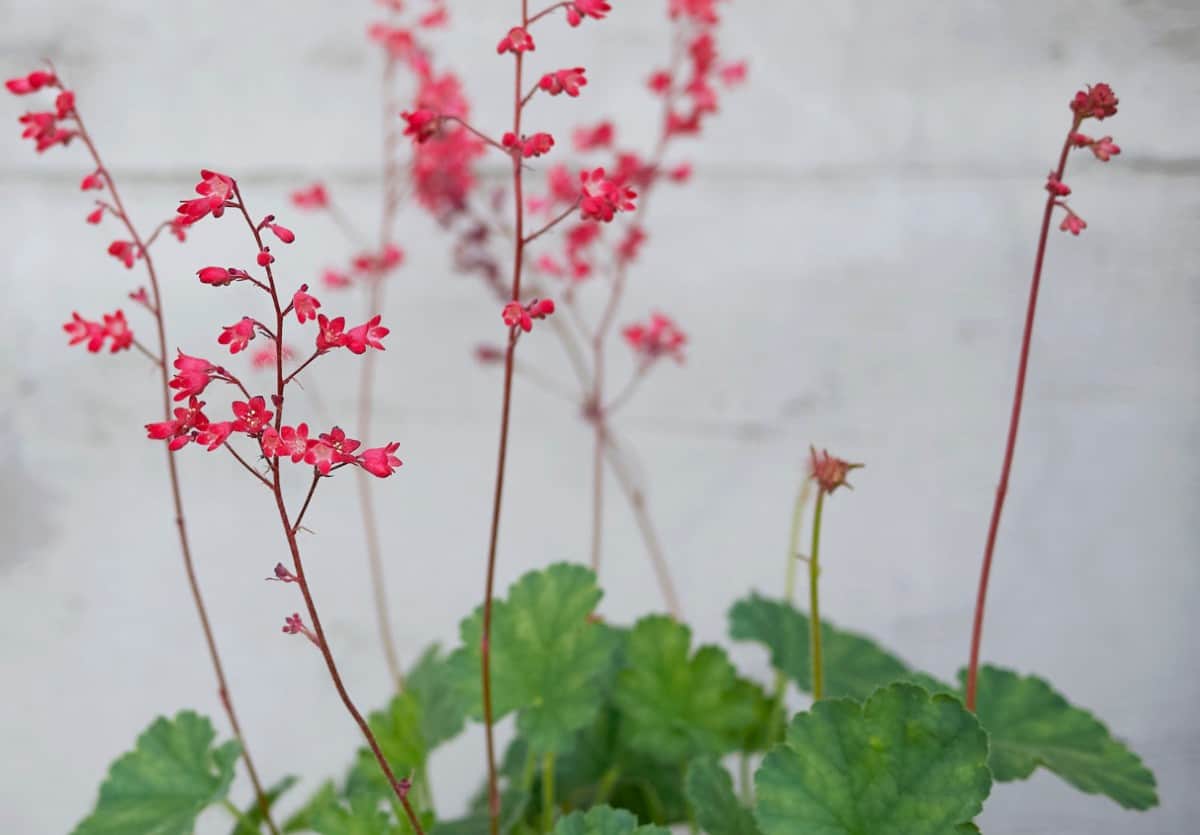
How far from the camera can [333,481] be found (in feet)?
4.07

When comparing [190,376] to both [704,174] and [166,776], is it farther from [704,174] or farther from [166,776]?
[704,174]

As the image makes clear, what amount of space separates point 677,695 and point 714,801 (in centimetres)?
13

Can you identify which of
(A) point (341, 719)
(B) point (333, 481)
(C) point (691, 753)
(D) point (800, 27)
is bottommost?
(C) point (691, 753)

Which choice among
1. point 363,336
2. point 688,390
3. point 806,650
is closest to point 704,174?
point 688,390

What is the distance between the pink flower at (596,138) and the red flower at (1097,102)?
0.39 m

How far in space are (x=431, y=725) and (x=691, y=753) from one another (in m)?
0.19

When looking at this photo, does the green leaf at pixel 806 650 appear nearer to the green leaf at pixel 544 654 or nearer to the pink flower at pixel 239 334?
the green leaf at pixel 544 654

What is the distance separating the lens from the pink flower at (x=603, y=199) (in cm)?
45

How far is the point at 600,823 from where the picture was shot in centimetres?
53

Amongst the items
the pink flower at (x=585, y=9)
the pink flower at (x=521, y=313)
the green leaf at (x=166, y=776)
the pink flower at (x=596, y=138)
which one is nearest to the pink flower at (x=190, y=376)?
the pink flower at (x=521, y=313)

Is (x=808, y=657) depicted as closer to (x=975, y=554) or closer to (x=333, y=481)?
(x=975, y=554)

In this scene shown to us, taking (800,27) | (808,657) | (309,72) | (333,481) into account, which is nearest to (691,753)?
(808,657)

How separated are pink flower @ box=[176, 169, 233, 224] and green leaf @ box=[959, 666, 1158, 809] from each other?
527 millimetres

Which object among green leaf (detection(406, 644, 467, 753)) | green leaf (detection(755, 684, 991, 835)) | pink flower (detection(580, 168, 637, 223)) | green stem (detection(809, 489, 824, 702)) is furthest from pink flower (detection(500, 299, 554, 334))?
green leaf (detection(406, 644, 467, 753))
